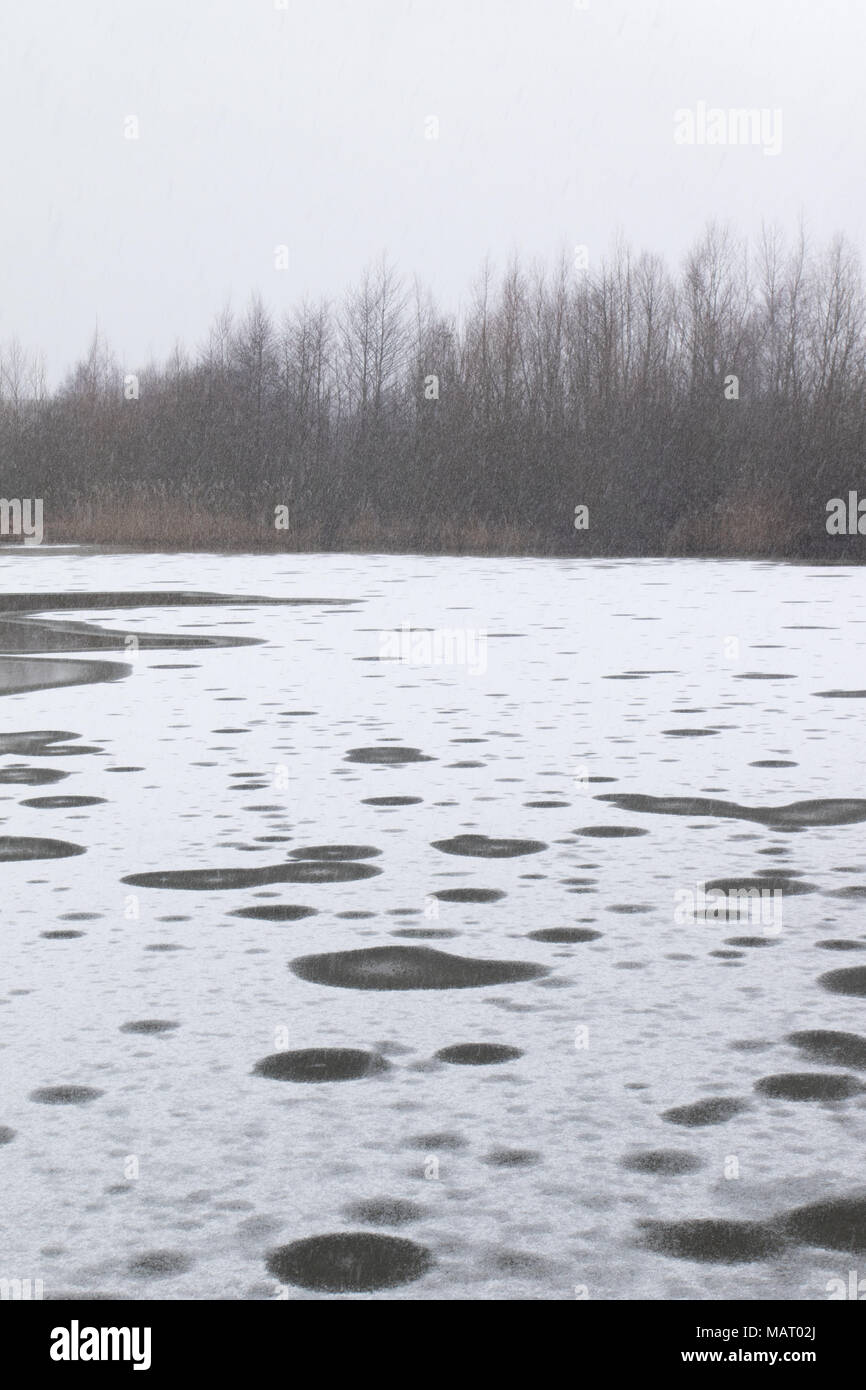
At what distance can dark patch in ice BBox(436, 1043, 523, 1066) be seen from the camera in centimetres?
312

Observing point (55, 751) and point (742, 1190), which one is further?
point (55, 751)

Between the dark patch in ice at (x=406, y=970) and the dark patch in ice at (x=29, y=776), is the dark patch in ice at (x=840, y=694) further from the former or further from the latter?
the dark patch in ice at (x=406, y=970)

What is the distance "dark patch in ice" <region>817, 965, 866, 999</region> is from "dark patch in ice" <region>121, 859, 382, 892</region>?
1.44 meters

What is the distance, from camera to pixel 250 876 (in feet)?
15.2

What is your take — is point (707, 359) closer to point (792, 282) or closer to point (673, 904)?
point (792, 282)

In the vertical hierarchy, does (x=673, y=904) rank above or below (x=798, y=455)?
below

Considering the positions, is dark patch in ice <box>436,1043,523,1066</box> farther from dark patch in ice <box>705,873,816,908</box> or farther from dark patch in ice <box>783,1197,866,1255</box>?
dark patch in ice <box>705,873,816,908</box>

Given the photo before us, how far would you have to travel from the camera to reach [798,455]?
1048 inches

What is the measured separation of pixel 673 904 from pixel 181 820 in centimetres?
180

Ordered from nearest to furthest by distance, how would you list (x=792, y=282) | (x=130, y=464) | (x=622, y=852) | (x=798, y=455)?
(x=622, y=852), (x=798, y=455), (x=130, y=464), (x=792, y=282)

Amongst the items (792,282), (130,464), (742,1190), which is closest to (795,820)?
(742,1190)

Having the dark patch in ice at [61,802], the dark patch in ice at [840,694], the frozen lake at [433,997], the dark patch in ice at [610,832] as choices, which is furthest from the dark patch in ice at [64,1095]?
the dark patch in ice at [840,694]

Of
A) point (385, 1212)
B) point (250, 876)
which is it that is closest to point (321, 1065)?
point (385, 1212)
